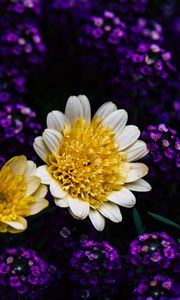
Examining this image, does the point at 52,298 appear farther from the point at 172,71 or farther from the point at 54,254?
the point at 172,71

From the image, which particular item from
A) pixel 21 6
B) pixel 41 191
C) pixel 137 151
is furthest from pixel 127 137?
pixel 21 6

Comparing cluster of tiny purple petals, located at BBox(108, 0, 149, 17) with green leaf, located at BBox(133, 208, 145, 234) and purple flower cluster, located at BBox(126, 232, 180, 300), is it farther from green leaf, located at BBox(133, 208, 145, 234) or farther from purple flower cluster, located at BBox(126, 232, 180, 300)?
purple flower cluster, located at BBox(126, 232, 180, 300)

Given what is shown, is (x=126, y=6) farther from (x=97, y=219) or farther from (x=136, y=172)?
(x=97, y=219)

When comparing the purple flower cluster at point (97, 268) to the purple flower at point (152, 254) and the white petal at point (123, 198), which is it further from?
the white petal at point (123, 198)

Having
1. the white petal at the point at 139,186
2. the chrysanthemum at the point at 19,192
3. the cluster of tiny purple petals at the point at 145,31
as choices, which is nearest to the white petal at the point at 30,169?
the chrysanthemum at the point at 19,192

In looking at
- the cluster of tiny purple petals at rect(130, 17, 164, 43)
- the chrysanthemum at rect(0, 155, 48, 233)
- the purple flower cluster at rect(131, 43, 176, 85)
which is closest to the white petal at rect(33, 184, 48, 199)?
the chrysanthemum at rect(0, 155, 48, 233)

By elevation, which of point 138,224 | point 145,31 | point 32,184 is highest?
point 145,31
